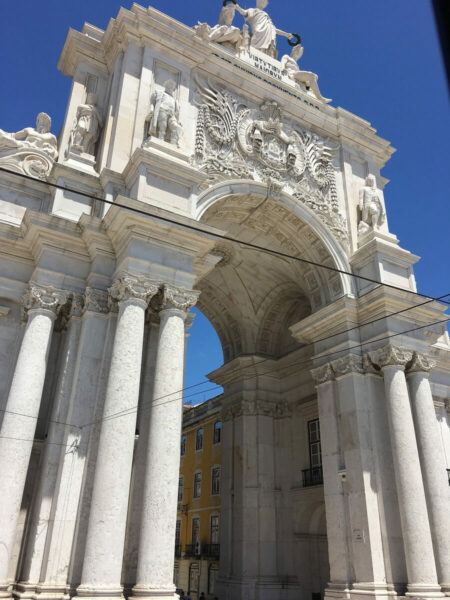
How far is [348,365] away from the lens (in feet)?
57.1

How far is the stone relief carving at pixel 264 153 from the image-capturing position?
60.1 ft

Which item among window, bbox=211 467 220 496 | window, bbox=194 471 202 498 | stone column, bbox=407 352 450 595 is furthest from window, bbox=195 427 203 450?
stone column, bbox=407 352 450 595

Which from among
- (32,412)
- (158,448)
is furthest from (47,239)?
(158,448)

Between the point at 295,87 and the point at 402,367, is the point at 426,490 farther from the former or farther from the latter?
the point at 295,87

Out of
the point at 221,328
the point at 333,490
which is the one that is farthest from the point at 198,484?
the point at 333,490

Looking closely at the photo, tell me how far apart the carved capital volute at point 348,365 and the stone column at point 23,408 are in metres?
8.96

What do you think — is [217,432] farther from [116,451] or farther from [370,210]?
[116,451]

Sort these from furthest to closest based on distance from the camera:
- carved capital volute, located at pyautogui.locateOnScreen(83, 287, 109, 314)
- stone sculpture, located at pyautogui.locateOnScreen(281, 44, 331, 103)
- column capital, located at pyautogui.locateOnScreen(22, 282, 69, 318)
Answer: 1. stone sculpture, located at pyautogui.locateOnScreen(281, 44, 331, 103)
2. carved capital volute, located at pyautogui.locateOnScreen(83, 287, 109, 314)
3. column capital, located at pyautogui.locateOnScreen(22, 282, 69, 318)

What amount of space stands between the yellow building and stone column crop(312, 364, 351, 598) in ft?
42.9

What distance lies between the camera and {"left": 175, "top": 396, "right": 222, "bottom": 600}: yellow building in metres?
28.8

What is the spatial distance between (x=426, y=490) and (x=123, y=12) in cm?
1791

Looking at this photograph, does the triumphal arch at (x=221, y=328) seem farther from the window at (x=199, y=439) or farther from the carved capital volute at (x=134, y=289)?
the window at (x=199, y=439)

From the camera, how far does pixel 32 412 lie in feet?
41.2

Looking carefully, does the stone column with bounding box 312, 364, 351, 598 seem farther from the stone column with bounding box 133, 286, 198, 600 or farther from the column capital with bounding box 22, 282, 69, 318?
the column capital with bounding box 22, 282, 69, 318
